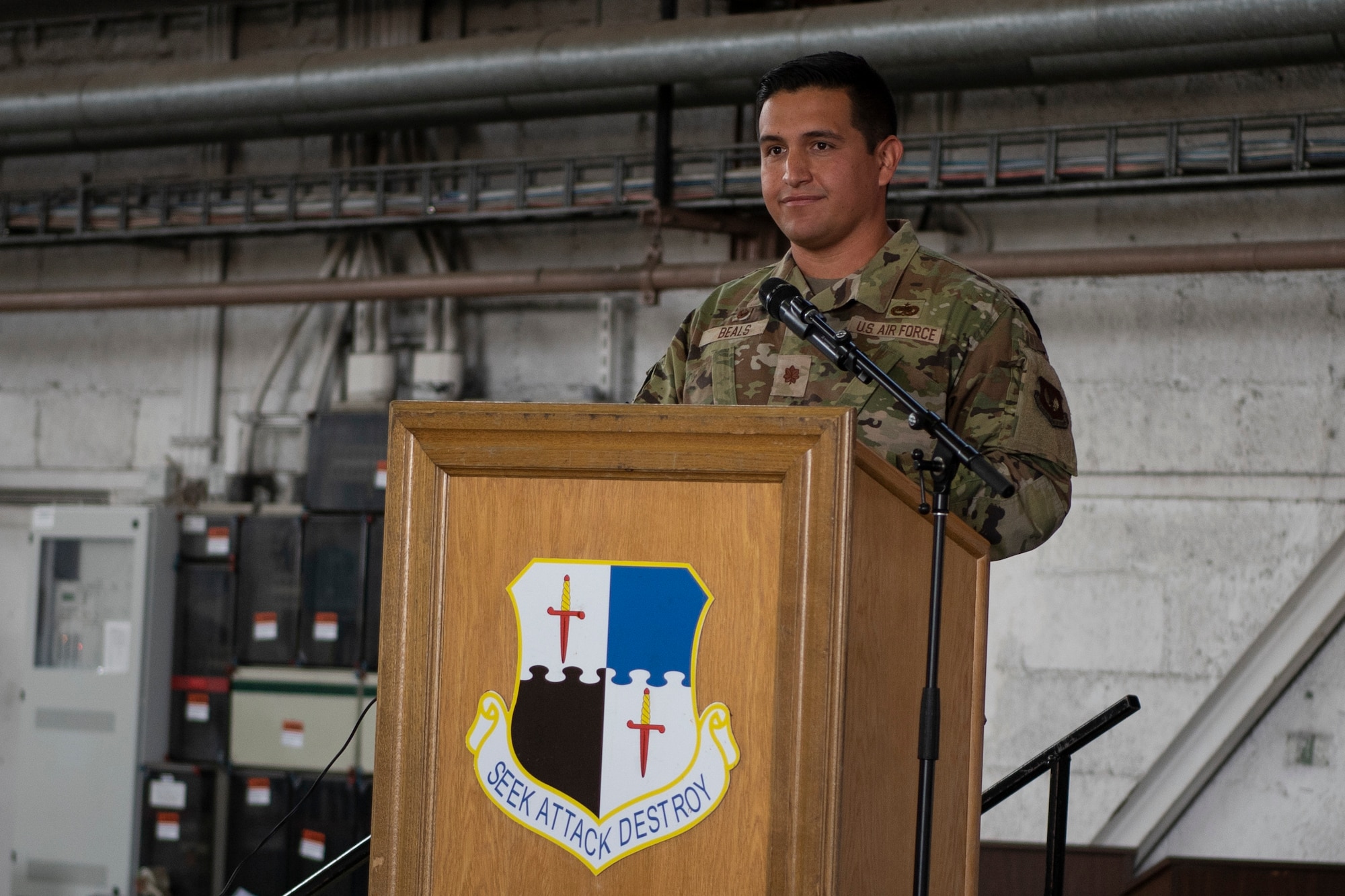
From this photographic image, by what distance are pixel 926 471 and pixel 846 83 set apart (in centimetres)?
53

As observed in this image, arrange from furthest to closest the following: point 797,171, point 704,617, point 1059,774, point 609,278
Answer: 1. point 609,278
2. point 1059,774
3. point 797,171
4. point 704,617

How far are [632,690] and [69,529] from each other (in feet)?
15.5

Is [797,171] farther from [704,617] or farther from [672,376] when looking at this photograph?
[704,617]

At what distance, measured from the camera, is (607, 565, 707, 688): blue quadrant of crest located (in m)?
1.01

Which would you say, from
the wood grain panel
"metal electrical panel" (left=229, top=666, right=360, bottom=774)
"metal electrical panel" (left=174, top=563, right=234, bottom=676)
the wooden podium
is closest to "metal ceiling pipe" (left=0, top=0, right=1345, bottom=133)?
"metal electrical panel" (left=174, top=563, right=234, bottom=676)

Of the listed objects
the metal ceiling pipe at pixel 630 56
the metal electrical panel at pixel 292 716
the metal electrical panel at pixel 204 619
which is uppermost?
the metal ceiling pipe at pixel 630 56

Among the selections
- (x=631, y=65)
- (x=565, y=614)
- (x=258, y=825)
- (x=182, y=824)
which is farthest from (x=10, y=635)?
(x=565, y=614)

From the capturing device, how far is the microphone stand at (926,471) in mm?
1140

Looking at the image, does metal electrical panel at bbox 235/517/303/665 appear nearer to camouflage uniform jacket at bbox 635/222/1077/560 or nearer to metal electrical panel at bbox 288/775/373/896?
metal electrical panel at bbox 288/775/373/896

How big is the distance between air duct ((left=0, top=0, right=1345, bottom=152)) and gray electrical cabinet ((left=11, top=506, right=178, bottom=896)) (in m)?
1.43

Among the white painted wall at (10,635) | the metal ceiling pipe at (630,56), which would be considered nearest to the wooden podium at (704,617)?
the metal ceiling pipe at (630,56)

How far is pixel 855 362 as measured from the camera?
1276mm

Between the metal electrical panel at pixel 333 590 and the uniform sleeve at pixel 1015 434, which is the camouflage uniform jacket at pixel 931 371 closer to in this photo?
the uniform sleeve at pixel 1015 434

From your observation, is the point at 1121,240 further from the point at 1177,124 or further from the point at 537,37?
the point at 537,37
